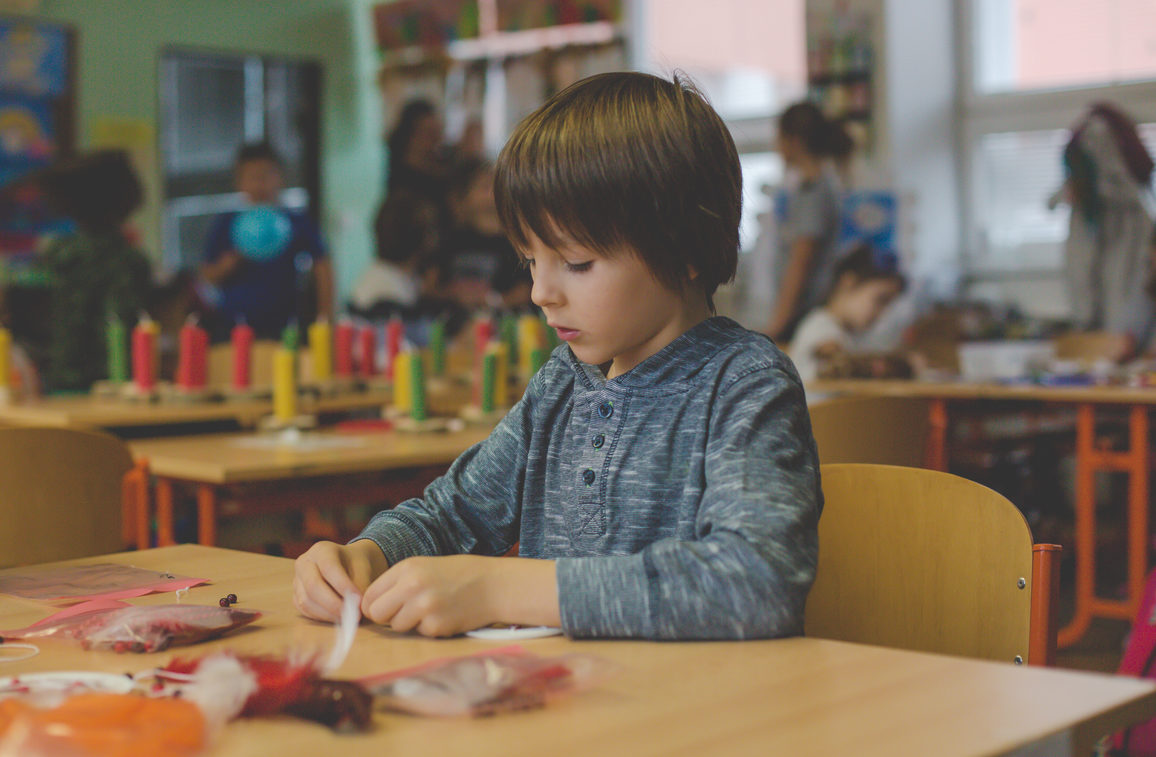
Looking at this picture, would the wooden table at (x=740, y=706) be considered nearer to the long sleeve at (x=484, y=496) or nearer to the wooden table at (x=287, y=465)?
the long sleeve at (x=484, y=496)

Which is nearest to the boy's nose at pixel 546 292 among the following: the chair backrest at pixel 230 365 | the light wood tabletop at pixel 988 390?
the light wood tabletop at pixel 988 390

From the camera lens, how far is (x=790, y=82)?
249 inches

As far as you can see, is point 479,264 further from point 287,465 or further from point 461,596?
point 461,596

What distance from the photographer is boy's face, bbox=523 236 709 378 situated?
3.33 feet

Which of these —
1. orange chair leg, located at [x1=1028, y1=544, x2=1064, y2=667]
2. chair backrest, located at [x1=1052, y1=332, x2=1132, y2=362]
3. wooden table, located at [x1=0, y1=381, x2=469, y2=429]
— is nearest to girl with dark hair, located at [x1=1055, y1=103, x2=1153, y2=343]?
chair backrest, located at [x1=1052, y1=332, x2=1132, y2=362]

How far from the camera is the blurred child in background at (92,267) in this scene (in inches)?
144

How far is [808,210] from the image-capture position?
170 inches

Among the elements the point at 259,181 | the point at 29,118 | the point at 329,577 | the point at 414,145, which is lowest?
the point at 329,577

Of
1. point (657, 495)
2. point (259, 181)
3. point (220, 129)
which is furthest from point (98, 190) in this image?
point (220, 129)

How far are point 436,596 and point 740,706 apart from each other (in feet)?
0.82

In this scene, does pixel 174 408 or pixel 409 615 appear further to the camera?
pixel 174 408

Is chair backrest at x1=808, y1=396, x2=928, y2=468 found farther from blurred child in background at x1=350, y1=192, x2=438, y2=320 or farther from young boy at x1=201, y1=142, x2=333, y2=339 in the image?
young boy at x1=201, y1=142, x2=333, y2=339

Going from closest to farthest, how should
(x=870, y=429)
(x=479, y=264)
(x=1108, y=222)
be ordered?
(x=870, y=429) → (x=1108, y=222) → (x=479, y=264)

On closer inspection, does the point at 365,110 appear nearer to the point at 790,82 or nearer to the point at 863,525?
the point at 790,82
